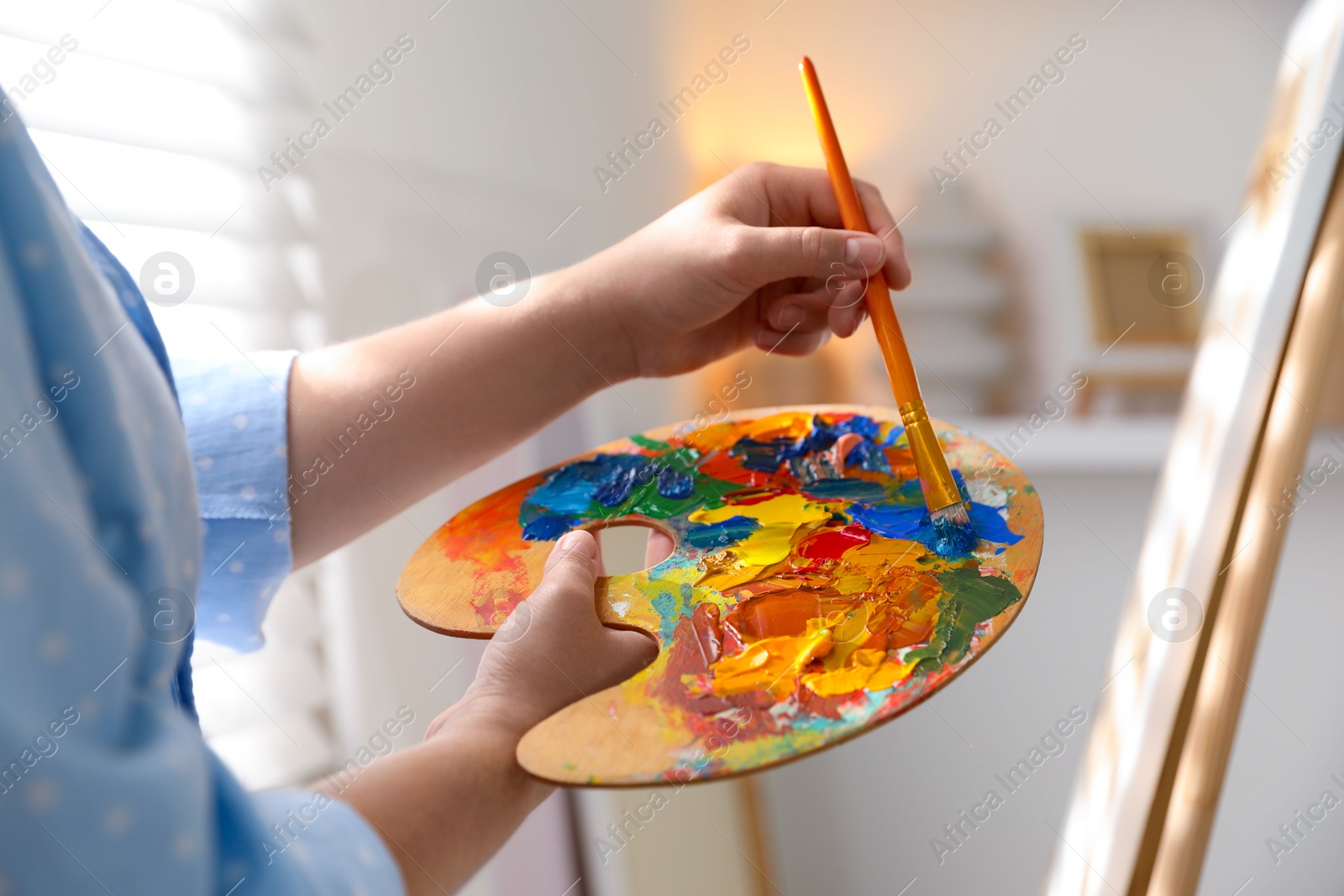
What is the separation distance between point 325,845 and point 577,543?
159 millimetres

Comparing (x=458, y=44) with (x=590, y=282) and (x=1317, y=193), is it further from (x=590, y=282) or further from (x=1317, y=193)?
(x=1317, y=193)

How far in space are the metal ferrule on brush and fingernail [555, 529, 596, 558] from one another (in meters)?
0.15

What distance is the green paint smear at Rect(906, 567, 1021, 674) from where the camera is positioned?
318 mm

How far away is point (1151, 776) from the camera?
0.50 metres

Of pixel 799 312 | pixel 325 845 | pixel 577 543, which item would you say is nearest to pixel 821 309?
pixel 799 312

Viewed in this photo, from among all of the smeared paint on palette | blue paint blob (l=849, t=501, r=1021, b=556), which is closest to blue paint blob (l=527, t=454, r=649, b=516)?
the smeared paint on palette

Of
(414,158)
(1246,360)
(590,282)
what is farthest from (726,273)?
(414,158)

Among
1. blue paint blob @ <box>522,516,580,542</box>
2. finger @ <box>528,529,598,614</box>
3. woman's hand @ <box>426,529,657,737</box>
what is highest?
finger @ <box>528,529,598,614</box>

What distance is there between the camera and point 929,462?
1.35 feet

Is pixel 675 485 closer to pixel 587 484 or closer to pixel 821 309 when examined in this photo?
pixel 587 484

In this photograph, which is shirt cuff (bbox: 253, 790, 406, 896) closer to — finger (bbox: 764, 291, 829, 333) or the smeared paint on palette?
the smeared paint on palette

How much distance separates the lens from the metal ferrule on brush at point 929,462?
0.40 metres

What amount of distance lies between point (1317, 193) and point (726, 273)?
0.39m

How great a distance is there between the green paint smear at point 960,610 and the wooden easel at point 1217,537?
0.74 feet
